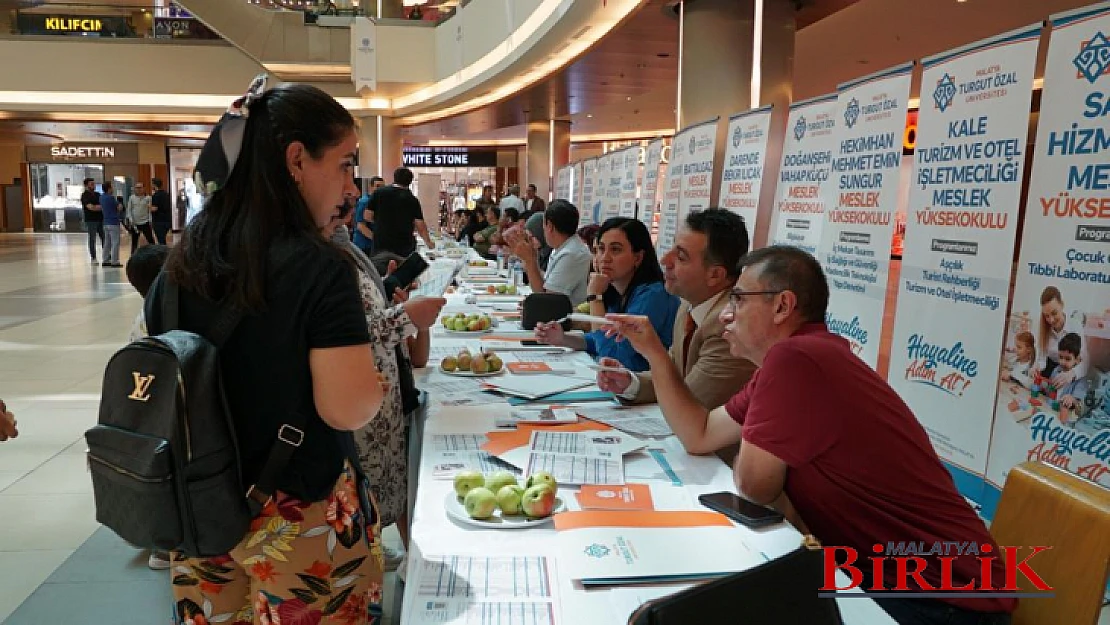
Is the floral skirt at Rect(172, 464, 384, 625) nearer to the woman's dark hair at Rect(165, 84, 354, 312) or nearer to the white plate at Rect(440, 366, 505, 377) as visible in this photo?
the woman's dark hair at Rect(165, 84, 354, 312)

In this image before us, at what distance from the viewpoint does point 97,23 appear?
17312 millimetres

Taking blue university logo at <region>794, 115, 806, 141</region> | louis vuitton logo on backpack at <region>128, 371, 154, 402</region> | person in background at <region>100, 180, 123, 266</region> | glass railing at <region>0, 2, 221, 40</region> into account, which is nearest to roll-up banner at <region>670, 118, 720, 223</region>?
blue university logo at <region>794, 115, 806, 141</region>

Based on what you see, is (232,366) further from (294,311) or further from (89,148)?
(89,148)

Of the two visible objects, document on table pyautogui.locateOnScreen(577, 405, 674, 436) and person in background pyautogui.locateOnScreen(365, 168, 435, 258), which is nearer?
document on table pyautogui.locateOnScreen(577, 405, 674, 436)

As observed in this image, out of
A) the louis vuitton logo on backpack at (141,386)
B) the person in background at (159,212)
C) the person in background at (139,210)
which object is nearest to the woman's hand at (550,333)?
the louis vuitton logo on backpack at (141,386)

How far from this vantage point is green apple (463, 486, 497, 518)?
1.45 metres

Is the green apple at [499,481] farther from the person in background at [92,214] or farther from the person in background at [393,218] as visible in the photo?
the person in background at [92,214]

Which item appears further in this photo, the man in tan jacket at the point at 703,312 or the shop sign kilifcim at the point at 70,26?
the shop sign kilifcim at the point at 70,26

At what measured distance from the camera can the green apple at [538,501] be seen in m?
1.44

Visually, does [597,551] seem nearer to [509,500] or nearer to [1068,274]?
[509,500]

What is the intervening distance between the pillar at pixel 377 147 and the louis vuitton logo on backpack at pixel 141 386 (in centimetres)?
1615

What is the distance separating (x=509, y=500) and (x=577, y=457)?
0.38 meters

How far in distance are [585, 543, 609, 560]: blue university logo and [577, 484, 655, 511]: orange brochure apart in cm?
19

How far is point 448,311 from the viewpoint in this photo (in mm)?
4324
